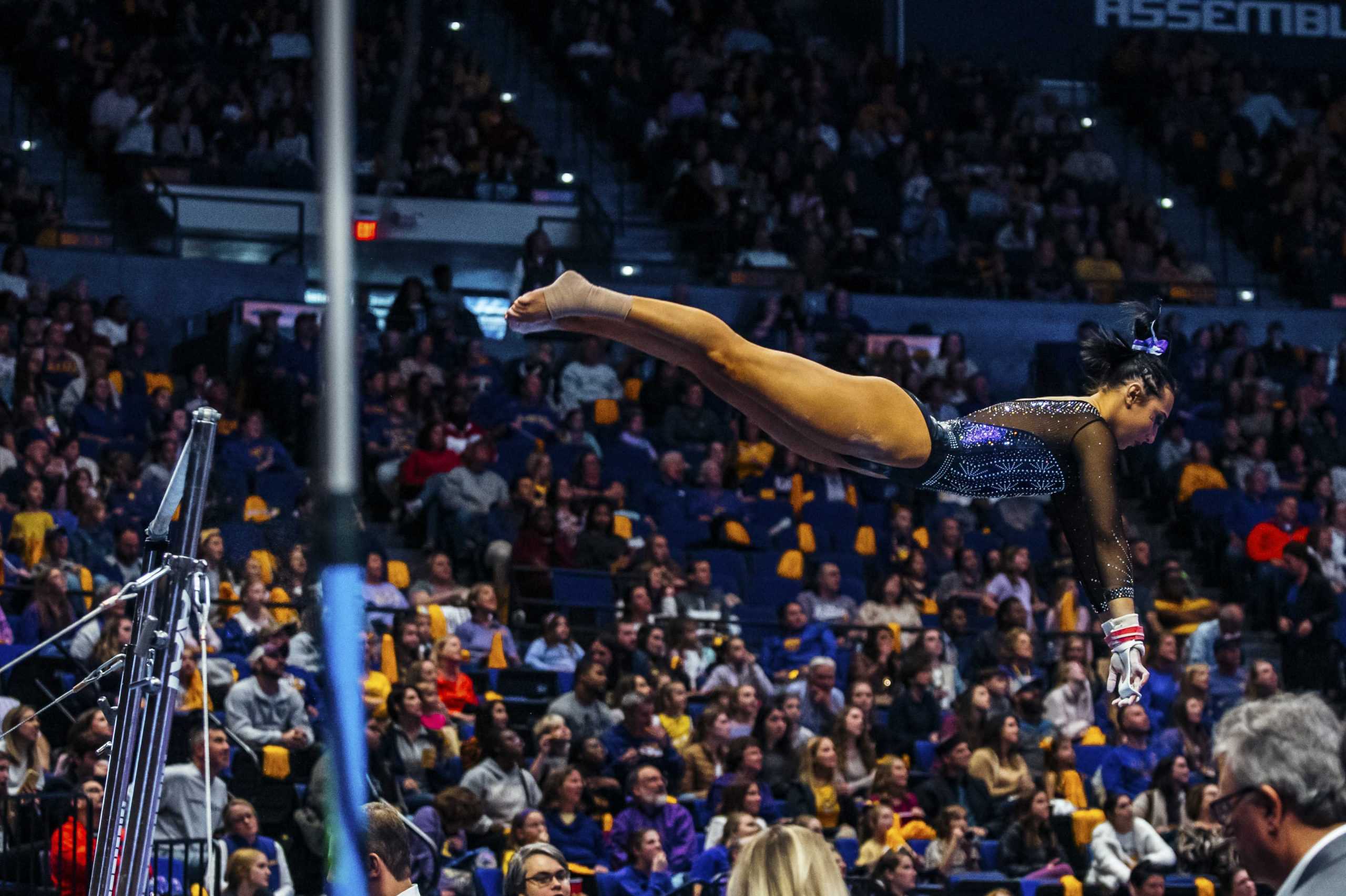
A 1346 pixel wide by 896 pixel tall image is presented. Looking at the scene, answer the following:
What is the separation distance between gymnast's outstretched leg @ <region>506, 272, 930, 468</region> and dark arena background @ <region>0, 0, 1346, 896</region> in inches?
5.6

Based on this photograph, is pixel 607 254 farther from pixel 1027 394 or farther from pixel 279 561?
pixel 279 561

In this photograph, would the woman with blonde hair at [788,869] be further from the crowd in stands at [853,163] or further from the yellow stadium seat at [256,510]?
the crowd in stands at [853,163]

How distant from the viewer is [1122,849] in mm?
9242


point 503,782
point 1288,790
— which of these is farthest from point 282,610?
point 1288,790

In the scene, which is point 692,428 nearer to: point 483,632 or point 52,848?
point 483,632

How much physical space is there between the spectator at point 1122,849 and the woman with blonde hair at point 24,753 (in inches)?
206

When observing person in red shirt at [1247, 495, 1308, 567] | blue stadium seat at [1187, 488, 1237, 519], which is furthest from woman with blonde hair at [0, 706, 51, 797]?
blue stadium seat at [1187, 488, 1237, 519]

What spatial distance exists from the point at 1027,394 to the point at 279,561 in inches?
279

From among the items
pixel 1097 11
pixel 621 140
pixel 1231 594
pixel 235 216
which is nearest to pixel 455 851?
pixel 1231 594

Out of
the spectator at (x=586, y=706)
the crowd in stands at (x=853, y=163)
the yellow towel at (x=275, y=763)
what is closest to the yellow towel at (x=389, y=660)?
the spectator at (x=586, y=706)

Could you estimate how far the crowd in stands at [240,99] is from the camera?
47.8 ft

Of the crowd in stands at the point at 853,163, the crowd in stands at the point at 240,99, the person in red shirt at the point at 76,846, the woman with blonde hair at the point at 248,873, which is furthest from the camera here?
the crowd in stands at the point at 853,163

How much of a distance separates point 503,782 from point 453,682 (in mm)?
1016

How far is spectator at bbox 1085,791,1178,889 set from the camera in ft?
29.7
